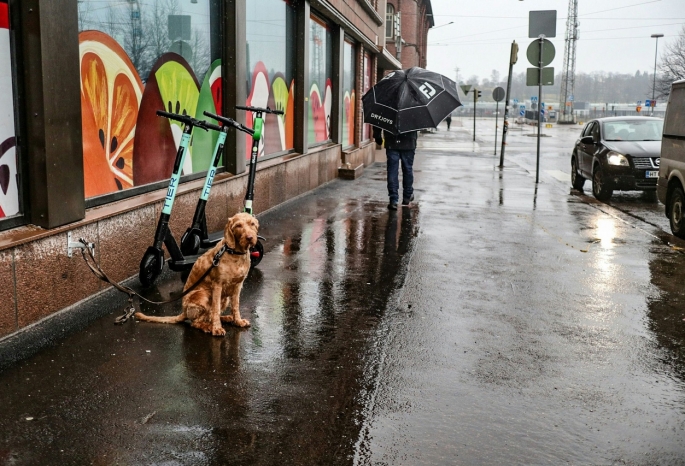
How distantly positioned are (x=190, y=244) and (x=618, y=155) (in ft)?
34.7

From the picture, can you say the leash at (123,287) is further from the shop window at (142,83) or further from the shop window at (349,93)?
the shop window at (349,93)

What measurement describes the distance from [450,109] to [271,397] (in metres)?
8.93

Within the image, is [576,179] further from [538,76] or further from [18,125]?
[18,125]

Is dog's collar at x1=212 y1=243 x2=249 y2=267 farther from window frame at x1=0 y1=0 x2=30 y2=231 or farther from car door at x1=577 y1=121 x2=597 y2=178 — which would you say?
car door at x1=577 y1=121 x2=597 y2=178

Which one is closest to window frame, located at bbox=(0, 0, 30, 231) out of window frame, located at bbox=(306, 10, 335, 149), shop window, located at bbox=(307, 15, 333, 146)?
window frame, located at bbox=(306, 10, 335, 149)

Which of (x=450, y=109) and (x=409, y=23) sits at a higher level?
(x=409, y=23)

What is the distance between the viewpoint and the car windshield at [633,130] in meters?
16.6

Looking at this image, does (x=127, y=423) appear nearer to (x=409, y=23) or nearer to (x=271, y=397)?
(x=271, y=397)

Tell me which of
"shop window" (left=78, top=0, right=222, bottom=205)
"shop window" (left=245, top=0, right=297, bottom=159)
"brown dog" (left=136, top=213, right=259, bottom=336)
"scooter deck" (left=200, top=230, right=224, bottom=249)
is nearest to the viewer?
"brown dog" (left=136, top=213, right=259, bottom=336)

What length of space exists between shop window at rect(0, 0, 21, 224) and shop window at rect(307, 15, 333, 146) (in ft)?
33.8

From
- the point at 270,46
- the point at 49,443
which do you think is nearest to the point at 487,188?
the point at 270,46

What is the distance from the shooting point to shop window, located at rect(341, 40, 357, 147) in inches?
835

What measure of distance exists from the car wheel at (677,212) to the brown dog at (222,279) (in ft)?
24.4

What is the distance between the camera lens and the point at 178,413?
13.9ft
